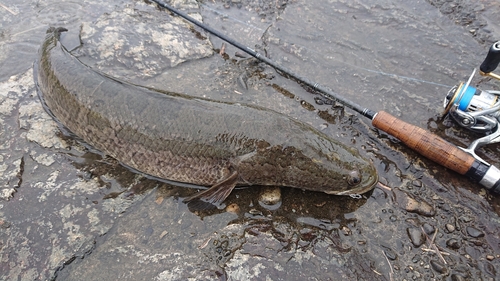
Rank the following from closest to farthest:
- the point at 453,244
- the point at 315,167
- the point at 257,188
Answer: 1. the point at 453,244
2. the point at 315,167
3. the point at 257,188

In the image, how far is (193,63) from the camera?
520 cm

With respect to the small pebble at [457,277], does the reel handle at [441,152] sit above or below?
above

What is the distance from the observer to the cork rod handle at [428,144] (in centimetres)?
369

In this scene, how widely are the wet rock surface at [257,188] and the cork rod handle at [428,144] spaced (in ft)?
0.77

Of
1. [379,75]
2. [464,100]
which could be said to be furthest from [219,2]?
[464,100]

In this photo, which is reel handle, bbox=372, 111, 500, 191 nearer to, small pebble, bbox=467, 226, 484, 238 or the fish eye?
small pebble, bbox=467, 226, 484, 238

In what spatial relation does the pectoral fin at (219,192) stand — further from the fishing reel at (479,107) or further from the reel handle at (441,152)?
the fishing reel at (479,107)

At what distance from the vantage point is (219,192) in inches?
141

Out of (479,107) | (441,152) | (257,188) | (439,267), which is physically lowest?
(257,188)

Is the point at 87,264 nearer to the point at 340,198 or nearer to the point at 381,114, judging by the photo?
the point at 340,198

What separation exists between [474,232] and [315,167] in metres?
1.73

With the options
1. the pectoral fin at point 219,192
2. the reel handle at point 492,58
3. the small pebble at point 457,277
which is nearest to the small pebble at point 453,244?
the small pebble at point 457,277

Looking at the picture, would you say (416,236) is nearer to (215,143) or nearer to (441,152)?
(441,152)

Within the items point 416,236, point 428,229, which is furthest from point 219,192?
point 428,229
